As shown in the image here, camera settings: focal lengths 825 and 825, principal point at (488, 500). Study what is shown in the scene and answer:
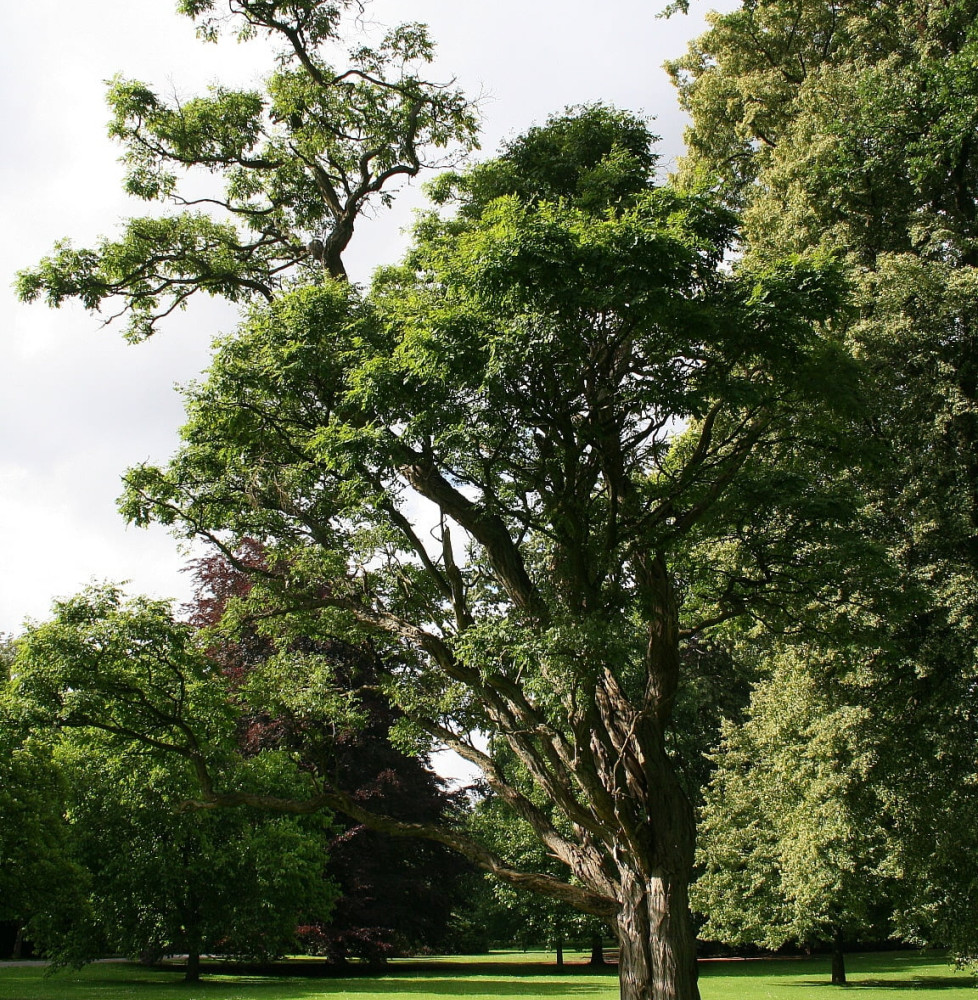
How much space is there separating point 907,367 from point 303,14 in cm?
1122

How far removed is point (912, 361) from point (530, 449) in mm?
7313

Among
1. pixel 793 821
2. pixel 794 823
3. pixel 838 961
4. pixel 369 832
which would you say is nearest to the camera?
pixel 794 823

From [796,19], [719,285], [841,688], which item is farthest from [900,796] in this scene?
[796,19]

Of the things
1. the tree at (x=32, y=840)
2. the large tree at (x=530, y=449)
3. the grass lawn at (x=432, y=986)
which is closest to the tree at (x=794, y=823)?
the grass lawn at (x=432, y=986)

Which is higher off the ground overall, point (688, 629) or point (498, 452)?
point (498, 452)

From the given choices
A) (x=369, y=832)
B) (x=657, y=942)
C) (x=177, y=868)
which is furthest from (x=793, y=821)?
(x=177, y=868)

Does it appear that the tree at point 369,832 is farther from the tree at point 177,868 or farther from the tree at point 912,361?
the tree at point 912,361

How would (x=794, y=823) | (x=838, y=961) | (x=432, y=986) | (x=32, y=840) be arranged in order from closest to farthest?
(x=32, y=840), (x=794, y=823), (x=432, y=986), (x=838, y=961)

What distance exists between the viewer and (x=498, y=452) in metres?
9.19

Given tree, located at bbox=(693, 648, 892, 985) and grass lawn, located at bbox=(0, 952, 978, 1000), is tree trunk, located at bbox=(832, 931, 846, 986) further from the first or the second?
grass lawn, located at bbox=(0, 952, 978, 1000)

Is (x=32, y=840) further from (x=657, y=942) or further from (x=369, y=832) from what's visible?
(x=657, y=942)

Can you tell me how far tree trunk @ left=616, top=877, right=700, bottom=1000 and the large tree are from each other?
0.03 m

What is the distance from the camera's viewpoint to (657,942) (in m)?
9.23

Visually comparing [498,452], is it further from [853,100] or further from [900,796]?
[853,100]
